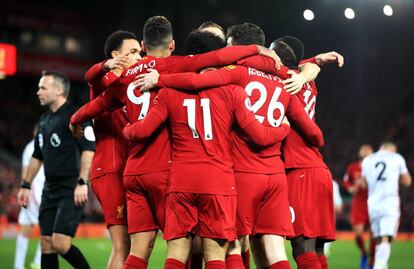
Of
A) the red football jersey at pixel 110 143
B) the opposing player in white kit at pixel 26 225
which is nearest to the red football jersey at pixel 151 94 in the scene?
the red football jersey at pixel 110 143

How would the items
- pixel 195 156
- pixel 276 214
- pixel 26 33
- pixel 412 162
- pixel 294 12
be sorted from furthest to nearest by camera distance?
1. pixel 26 33
2. pixel 412 162
3. pixel 294 12
4. pixel 276 214
5. pixel 195 156

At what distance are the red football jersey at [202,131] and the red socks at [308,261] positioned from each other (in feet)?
3.56

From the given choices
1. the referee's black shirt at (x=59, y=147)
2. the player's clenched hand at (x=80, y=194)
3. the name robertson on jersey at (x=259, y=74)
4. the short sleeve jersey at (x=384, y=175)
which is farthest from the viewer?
the short sleeve jersey at (x=384, y=175)

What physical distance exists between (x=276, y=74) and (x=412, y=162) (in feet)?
85.9

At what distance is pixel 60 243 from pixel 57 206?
1.54 feet

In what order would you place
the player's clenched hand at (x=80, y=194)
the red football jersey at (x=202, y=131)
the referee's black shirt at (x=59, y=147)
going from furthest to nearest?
the referee's black shirt at (x=59, y=147) → the player's clenched hand at (x=80, y=194) → the red football jersey at (x=202, y=131)

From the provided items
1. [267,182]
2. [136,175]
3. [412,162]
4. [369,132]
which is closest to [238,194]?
[267,182]

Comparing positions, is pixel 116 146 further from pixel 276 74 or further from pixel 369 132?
pixel 369 132

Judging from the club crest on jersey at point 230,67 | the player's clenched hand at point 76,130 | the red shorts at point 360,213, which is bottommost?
the red shorts at point 360,213

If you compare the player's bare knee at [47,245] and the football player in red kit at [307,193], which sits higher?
the football player in red kit at [307,193]

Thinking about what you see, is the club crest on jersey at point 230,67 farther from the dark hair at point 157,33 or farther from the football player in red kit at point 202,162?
the dark hair at point 157,33

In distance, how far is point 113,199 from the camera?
7.01 m

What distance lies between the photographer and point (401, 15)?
33.7 metres

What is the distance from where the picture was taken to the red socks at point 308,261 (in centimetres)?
654
